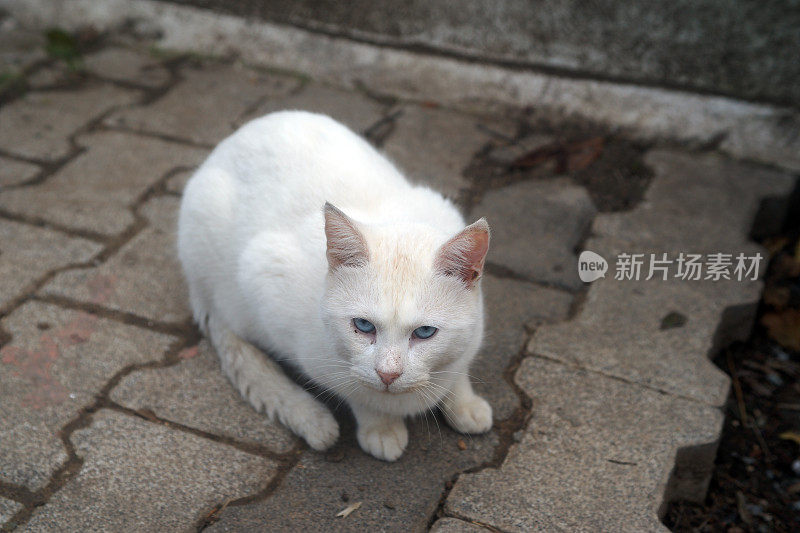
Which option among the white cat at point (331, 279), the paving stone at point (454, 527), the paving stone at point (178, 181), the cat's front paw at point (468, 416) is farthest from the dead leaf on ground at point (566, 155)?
the paving stone at point (454, 527)

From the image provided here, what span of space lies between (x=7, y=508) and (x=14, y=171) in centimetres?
209

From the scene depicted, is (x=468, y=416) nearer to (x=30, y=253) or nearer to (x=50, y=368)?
(x=50, y=368)

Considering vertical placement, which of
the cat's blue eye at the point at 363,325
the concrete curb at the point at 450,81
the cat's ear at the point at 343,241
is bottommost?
the cat's blue eye at the point at 363,325

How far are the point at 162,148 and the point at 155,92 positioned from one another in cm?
63

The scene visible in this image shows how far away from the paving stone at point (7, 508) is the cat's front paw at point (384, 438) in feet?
3.39

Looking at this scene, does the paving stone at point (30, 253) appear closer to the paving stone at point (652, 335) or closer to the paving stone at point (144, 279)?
the paving stone at point (144, 279)

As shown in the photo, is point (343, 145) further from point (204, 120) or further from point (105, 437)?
point (204, 120)

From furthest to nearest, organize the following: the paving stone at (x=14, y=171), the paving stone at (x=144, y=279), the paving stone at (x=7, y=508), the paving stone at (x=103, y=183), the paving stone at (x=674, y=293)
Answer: the paving stone at (x=14, y=171) → the paving stone at (x=103, y=183) → the paving stone at (x=144, y=279) → the paving stone at (x=674, y=293) → the paving stone at (x=7, y=508)

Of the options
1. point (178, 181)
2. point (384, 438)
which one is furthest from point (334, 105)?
point (384, 438)

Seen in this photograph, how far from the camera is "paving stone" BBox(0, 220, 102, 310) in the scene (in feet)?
10.5

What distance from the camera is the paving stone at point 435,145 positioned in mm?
3941

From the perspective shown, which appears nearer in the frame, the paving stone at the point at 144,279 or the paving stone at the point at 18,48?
the paving stone at the point at 144,279

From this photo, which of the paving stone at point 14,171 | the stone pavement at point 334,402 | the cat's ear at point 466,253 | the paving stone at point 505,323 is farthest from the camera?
the paving stone at point 14,171

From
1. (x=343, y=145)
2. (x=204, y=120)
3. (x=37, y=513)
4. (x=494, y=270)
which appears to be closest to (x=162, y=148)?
(x=204, y=120)
